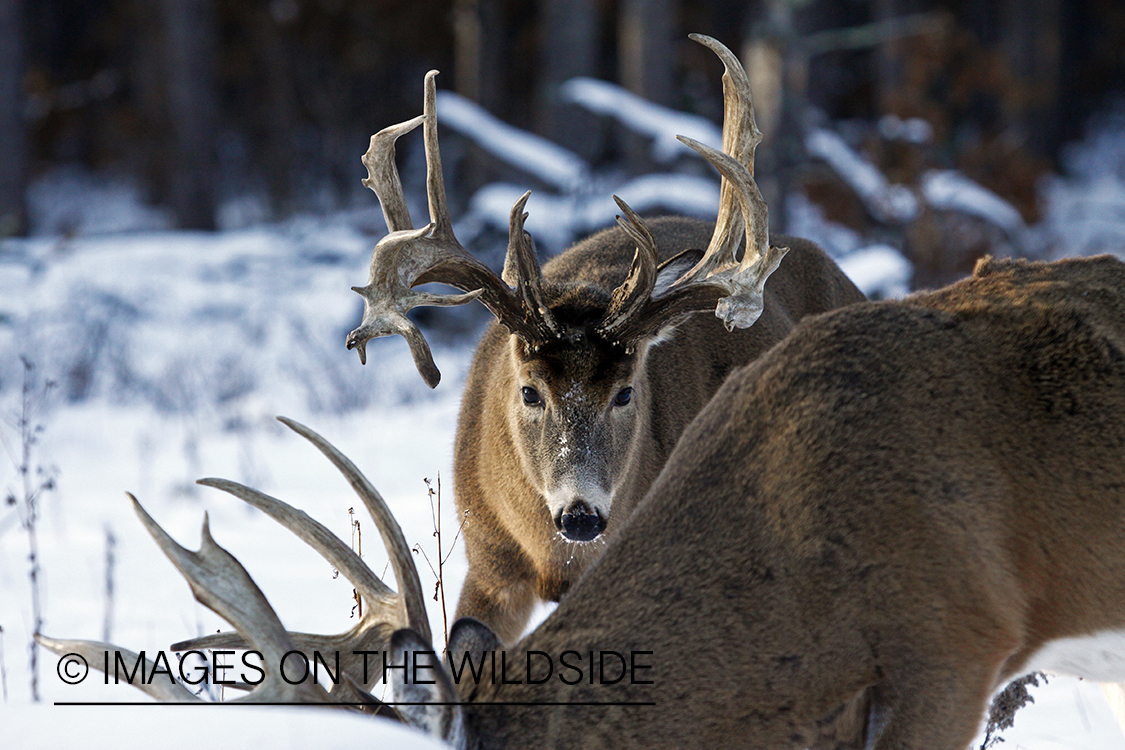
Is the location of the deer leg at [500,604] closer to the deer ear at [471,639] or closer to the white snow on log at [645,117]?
the deer ear at [471,639]

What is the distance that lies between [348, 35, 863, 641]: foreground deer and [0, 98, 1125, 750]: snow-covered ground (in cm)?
62

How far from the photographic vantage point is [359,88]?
92.2 feet

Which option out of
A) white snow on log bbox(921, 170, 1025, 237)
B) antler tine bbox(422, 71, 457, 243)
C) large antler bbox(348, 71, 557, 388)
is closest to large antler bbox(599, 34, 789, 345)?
large antler bbox(348, 71, 557, 388)

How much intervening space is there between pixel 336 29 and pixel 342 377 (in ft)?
61.7

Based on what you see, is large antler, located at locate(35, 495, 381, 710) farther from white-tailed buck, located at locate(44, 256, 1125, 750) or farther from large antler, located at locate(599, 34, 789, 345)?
large antler, located at locate(599, 34, 789, 345)

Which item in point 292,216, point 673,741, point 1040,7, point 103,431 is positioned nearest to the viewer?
point 673,741

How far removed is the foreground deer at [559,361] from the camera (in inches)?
177

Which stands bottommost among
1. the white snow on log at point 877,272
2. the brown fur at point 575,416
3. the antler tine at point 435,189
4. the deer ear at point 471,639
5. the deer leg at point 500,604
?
the deer ear at point 471,639

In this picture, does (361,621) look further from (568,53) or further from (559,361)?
(568,53)

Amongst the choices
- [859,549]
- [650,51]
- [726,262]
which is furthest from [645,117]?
[859,549]

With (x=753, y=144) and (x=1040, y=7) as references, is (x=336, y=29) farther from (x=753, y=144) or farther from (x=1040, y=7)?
(x=753, y=144)

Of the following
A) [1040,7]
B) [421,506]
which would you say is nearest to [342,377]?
[421,506]

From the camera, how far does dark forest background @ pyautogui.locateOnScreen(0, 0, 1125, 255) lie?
53.9 ft

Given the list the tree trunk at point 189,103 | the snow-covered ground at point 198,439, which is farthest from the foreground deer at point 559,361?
the tree trunk at point 189,103
